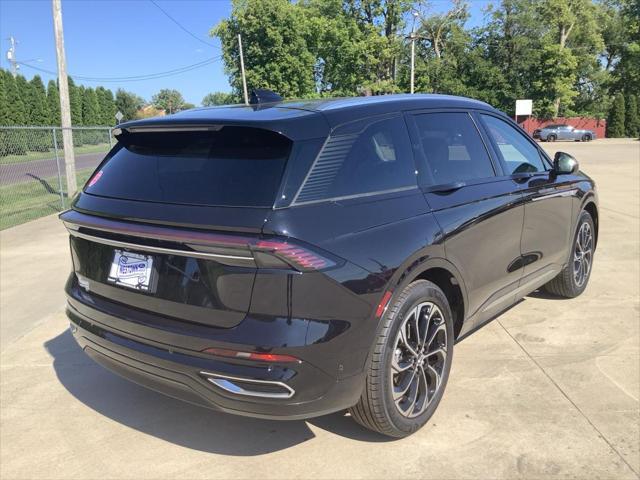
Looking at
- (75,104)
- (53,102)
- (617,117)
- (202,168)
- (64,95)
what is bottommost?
(202,168)

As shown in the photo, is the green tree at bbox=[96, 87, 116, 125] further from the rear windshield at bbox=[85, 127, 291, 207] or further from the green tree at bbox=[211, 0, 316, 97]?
the rear windshield at bbox=[85, 127, 291, 207]

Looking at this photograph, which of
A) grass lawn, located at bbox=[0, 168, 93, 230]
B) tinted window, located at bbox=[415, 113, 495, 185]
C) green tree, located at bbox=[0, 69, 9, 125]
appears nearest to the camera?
tinted window, located at bbox=[415, 113, 495, 185]

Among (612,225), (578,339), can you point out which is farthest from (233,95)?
(578,339)

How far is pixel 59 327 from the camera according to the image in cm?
477

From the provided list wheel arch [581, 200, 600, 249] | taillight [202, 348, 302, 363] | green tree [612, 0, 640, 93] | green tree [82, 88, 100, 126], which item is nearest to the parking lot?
taillight [202, 348, 302, 363]

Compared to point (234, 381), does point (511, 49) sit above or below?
above

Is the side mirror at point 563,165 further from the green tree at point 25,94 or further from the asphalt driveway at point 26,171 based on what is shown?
the green tree at point 25,94

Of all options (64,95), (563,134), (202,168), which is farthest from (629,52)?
(202,168)

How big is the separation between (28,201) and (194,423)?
11.6m

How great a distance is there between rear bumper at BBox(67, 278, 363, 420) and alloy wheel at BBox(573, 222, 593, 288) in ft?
11.0

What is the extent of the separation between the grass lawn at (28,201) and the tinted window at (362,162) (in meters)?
8.97

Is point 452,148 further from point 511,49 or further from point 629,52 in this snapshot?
point 629,52

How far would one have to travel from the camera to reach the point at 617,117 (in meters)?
50.5

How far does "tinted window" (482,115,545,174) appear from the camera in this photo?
3914 mm
